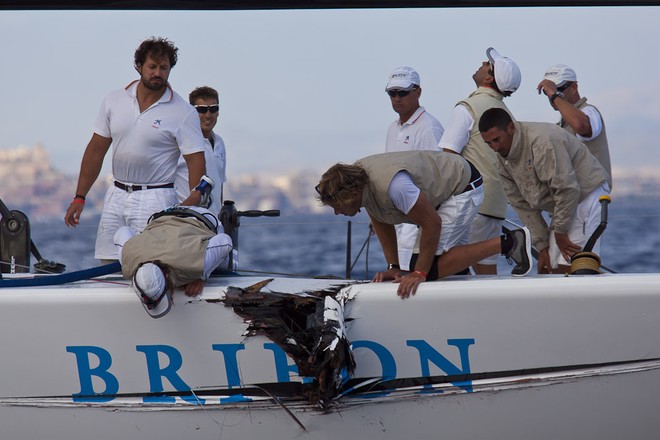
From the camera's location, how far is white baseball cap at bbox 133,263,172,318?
12.1 ft

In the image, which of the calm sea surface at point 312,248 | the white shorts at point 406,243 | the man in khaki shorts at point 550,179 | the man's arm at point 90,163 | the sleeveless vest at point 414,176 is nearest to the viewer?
the sleeveless vest at point 414,176

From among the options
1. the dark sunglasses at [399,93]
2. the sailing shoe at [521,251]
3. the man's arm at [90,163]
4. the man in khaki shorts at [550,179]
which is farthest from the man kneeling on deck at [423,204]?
the man's arm at [90,163]

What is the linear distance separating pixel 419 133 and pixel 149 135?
4.32ft

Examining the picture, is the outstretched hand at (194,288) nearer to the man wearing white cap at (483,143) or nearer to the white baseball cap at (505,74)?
the man wearing white cap at (483,143)

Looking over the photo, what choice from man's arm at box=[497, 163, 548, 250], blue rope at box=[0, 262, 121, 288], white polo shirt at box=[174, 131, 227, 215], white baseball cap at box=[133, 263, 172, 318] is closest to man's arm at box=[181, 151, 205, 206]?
white polo shirt at box=[174, 131, 227, 215]

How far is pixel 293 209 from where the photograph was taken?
2617cm

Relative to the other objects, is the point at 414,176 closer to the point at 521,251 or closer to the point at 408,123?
the point at 521,251

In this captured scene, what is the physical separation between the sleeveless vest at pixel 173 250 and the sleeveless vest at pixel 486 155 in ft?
4.70

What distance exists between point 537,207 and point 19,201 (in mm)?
23811

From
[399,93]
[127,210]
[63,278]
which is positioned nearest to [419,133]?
[399,93]

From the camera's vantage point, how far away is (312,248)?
84.3 feet

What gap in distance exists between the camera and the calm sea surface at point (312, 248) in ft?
66.8

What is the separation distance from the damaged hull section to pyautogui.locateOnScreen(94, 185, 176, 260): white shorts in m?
0.65

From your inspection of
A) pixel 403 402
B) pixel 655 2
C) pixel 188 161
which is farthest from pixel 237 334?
pixel 655 2
